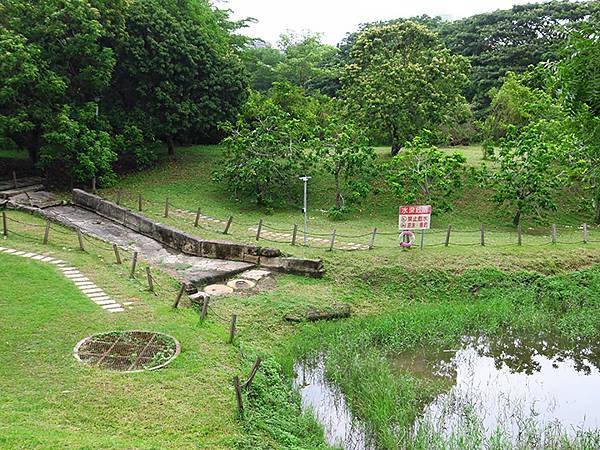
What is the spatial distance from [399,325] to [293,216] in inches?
377

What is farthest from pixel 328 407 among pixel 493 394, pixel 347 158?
pixel 347 158

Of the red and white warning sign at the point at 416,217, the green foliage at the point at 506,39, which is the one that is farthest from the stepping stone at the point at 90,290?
the green foliage at the point at 506,39

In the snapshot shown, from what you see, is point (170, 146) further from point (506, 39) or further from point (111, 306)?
point (506, 39)

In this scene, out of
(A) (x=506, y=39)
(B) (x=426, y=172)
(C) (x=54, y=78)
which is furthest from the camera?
(A) (x=506, y=39)

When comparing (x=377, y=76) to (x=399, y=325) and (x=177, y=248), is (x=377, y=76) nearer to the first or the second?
(x=177, y=248)

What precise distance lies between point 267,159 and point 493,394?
14.2m

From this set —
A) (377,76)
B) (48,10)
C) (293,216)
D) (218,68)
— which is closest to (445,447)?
(293,216)

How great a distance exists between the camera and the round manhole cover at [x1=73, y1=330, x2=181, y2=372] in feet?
28.8

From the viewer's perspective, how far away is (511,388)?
9.95 meters

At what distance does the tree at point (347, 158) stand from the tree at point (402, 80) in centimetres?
186

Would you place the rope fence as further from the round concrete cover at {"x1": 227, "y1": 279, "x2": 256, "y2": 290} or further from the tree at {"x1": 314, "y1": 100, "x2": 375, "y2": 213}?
the tree at {"x1": 314, "y1": 100, "x2": 375, "y2": 213}

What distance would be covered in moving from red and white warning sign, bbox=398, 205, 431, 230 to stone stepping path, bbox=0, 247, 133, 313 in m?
7.65

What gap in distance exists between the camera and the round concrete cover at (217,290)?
516 inches

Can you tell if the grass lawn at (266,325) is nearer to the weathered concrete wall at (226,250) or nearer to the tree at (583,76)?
the weathered concrete wall at (226,250)
